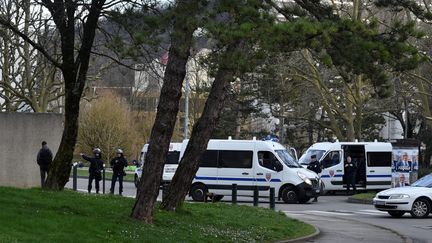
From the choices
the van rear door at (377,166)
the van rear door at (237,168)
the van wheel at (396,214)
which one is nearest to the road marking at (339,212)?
the van wheel at (396,214)

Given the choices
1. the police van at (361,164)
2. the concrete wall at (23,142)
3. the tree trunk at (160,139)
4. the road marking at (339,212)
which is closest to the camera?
the tree trunk at (160,139)

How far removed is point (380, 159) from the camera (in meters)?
38.2

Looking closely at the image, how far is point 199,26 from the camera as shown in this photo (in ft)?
42.0

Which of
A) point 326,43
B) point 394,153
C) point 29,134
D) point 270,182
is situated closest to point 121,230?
point 326,43

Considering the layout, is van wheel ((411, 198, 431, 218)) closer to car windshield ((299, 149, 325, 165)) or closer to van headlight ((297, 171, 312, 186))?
van headlight ((297, 171, 312, 186))

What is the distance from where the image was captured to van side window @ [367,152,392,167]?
3816 centimetres

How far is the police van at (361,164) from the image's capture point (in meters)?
37.8

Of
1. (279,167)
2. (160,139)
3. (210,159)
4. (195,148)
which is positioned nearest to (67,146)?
(195,148)

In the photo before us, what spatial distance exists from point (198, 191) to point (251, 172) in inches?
86.0

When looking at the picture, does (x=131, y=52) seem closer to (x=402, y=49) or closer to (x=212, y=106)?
(x=212, y=106)

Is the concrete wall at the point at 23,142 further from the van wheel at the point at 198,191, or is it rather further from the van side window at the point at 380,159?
the van side window at the point at 380,159

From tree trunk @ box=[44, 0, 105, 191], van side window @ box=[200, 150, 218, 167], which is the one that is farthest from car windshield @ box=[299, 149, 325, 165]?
tree trunk @ box=[44, 0, 105, 191]

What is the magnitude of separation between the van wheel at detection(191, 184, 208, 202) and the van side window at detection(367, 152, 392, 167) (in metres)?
10.6

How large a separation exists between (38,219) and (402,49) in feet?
22.0
